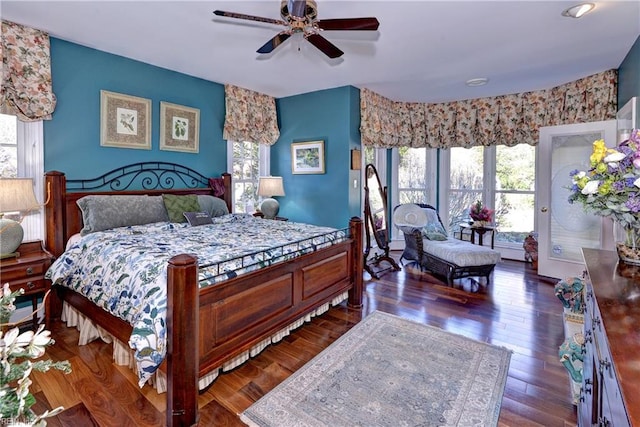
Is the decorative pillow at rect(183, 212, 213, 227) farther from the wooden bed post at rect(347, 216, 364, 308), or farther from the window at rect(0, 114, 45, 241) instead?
the wooden bed post at rect(347, 216, 364, 308)

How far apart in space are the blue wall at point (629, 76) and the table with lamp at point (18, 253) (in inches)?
212

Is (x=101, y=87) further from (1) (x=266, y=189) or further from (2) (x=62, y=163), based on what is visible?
(1) (x=266, y=189)

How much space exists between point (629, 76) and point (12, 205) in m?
5.75

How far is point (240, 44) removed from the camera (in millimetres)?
3232

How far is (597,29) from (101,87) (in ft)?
15.5

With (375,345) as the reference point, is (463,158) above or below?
above

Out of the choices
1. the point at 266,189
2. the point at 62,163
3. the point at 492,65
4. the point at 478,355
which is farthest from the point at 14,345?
the point at 492,65

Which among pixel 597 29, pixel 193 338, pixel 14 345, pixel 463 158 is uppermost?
pixel 597 29

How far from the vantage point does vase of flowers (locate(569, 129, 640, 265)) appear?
1450 millimetres

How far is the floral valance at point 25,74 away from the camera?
2771 mm

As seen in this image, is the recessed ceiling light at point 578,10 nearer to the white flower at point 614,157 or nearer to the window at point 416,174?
the white flower at point 614,157

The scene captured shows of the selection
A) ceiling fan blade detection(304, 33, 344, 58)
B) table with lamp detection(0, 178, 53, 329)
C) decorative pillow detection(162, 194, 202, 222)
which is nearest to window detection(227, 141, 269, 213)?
decorative pillow detection(162, 194, 202, 222)

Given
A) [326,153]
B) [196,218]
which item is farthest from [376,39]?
[196,218]

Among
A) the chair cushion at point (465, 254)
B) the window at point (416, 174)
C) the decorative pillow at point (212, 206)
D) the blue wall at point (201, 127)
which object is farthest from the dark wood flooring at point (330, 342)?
the window at point (416, 174)
